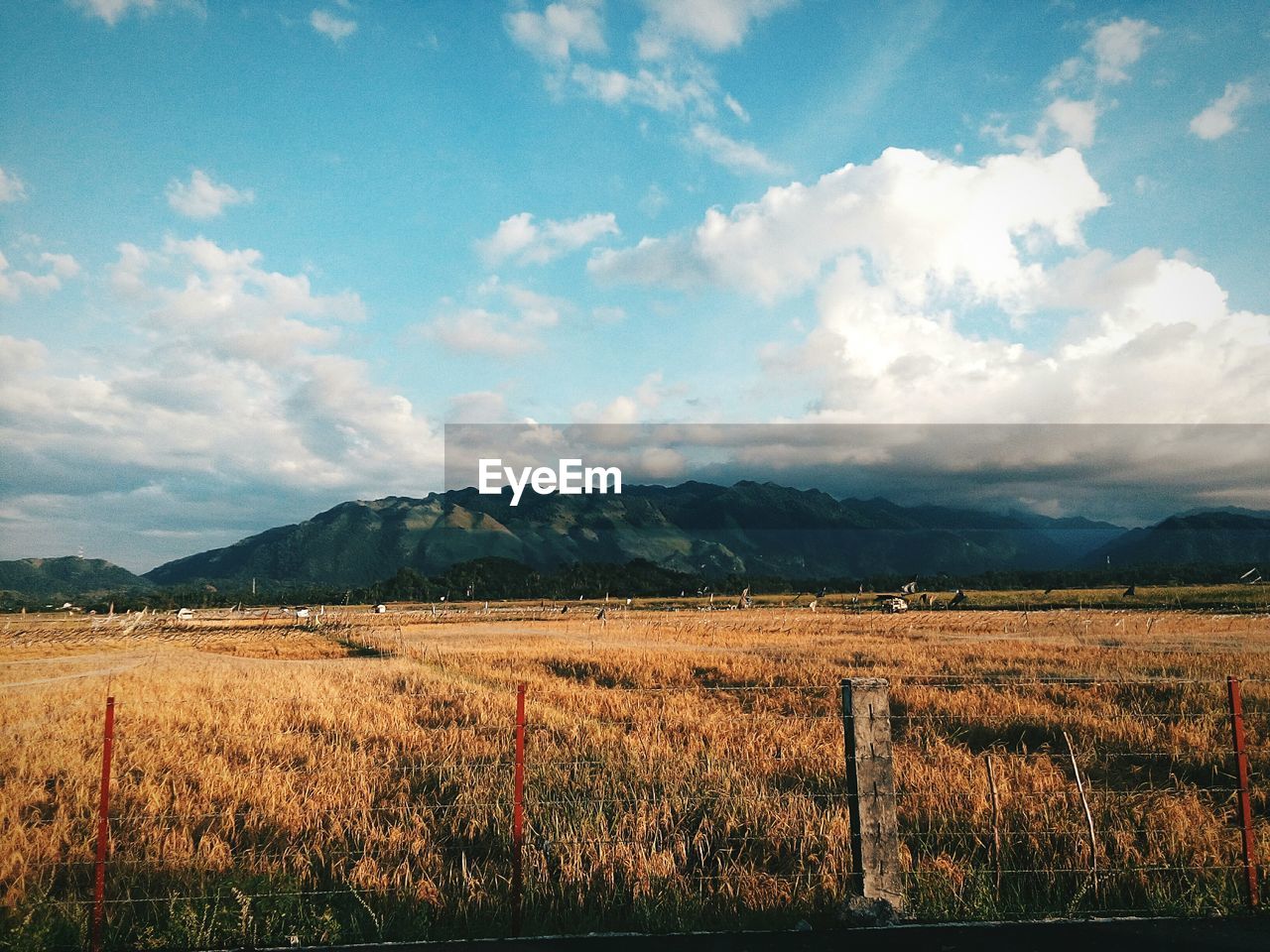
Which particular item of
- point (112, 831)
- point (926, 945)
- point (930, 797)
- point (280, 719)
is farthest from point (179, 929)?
point (280, 719)

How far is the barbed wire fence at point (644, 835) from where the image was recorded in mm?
6309

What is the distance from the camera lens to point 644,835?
7.96 metres

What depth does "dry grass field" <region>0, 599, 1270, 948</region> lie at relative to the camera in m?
6.58

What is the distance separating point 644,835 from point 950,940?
10.5 ft

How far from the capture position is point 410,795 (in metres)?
9.88

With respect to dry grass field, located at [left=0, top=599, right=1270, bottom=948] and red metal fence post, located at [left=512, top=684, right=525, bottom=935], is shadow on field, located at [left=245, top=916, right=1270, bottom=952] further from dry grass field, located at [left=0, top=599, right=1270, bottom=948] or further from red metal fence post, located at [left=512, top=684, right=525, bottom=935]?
dry grass field, located at [left=0, top=599, right=1270, bottom=948]

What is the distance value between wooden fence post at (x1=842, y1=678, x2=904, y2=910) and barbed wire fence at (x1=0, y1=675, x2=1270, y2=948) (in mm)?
19

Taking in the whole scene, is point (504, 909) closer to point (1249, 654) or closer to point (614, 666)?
point (614, 666)

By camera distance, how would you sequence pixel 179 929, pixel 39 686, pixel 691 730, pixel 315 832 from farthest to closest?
1. pixel 39 686
2. pixel 691 730
3. pixel 315 832
4. pixel 179 929

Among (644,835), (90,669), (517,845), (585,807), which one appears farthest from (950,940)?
(90,669)

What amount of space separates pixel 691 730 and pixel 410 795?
4867 millimetres

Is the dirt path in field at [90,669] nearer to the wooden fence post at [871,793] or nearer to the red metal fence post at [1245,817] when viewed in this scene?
the wooden fence post at [871,793]

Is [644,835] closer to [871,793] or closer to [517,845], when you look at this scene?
[517,845]

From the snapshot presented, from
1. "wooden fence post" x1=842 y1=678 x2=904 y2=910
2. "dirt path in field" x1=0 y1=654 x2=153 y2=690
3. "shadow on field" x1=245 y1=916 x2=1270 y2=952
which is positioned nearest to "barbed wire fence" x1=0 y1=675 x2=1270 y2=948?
"wooden fence post" x1=842 y1=678 x2=904 y2=910
